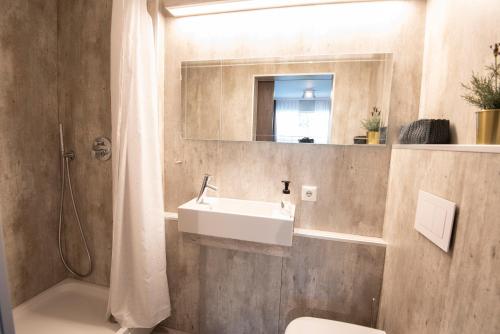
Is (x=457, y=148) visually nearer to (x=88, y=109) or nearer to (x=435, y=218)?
(x=435, y=218)

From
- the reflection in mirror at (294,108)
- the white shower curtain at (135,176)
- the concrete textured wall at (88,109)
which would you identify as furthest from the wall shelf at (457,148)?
the concrete textured wall at (88,109)

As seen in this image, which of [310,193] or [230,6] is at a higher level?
[230,6]

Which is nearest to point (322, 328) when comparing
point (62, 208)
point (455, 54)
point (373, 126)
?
point (373, 126)

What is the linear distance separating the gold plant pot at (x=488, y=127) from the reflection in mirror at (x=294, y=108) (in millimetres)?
696

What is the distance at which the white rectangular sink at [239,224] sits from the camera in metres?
1.20

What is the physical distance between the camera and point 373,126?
4.23ft

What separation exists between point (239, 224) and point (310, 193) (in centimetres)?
49

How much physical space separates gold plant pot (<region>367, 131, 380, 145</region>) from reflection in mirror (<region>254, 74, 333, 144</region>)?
0.23m

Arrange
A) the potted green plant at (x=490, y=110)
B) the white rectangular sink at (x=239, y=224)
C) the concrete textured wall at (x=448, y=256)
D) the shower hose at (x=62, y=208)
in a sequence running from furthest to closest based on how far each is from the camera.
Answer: the shower hose at (x=62, y=208) → the white rectangular sink at (x=239, y=224) → the potted green plant at (x=490, y=110) → the concrete textured wall at (x=448, y=256)

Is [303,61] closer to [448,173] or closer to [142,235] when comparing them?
[448,173]

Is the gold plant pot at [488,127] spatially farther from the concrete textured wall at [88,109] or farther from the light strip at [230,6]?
the concrete textured wall at [88,109]

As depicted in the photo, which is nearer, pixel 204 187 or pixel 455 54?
pixel 455 54

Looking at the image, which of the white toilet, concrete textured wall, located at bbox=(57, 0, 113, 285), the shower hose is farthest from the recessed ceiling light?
the shower hose

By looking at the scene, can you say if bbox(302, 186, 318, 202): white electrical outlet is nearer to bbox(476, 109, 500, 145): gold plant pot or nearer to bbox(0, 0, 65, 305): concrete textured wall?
bbox(476, 109, 500, 145): gold plant pot
